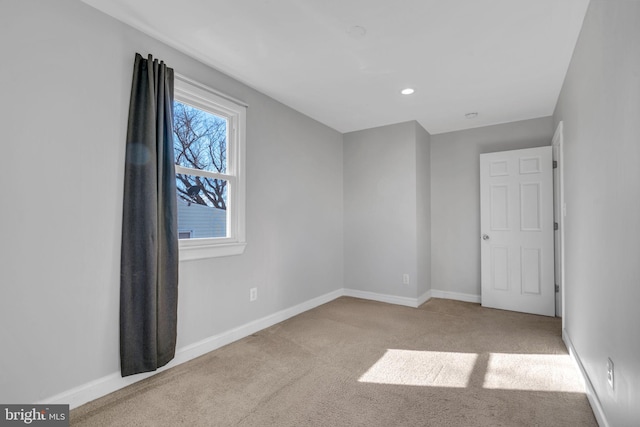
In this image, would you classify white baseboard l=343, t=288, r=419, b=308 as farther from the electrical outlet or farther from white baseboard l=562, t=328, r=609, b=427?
the electrical outlet

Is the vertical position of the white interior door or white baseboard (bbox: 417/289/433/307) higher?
the white interior door

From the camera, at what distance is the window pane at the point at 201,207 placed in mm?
2637

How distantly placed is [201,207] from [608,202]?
107 inches

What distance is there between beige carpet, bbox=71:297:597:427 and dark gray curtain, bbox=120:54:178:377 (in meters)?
0.29

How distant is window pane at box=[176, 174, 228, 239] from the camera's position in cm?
264

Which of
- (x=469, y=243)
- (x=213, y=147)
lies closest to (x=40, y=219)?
(x=213, y=147)

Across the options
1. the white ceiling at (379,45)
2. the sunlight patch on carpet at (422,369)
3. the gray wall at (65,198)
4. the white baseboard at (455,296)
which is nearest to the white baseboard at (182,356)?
the gray wall at (65,198)

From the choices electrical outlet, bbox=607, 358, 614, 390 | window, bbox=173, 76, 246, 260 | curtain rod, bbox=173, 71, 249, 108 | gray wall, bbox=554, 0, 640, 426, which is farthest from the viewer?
window, bbox=173, 76, 246, 260

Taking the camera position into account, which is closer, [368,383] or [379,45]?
[368,383]

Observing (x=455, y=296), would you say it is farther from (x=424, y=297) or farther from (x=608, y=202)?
(x=608, y=202)

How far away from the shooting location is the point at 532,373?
2.35 meters

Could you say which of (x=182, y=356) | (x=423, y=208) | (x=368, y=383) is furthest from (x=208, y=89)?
(x=423, y=208)

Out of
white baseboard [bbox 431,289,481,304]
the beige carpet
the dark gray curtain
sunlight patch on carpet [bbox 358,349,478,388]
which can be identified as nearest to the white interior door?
white baseboard [bbox 431,289,481,304]

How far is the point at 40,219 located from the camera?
5.89ft
